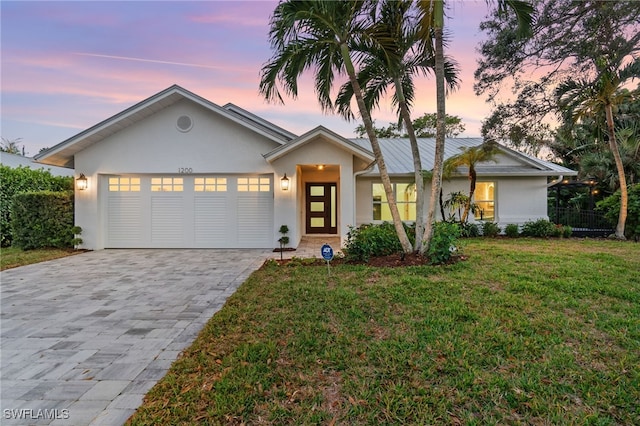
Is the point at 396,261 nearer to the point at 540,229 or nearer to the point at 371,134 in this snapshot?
the point at 371,134

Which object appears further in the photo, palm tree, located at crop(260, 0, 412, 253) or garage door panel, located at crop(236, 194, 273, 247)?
garage door panel, located at crop(236, 194, 273, 247)

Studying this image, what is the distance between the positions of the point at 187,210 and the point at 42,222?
4.49 m

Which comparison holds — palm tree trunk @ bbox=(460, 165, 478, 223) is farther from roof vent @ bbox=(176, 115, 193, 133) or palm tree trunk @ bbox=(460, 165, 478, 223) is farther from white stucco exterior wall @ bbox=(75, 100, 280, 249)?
roof vent @ bbox=(176, 115, 193, 133)

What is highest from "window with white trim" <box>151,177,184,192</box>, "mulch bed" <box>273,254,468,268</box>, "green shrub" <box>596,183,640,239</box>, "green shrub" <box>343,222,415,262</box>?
"window with white trim" <box>151,177,184,192</box>

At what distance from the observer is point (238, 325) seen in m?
3.74

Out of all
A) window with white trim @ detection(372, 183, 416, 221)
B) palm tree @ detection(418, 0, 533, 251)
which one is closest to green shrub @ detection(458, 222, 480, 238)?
window with white trim @ detection(372, 183, 416, 221)

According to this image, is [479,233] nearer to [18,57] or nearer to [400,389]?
[400,389]

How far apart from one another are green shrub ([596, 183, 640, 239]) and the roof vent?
15.2 m

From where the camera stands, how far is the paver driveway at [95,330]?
7.74ft

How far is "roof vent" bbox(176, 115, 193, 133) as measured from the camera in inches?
383

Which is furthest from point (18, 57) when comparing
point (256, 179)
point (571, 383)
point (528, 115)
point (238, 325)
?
point (528, 115)

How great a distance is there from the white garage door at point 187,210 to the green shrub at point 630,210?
41.0 feet

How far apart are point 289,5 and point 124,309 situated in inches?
239

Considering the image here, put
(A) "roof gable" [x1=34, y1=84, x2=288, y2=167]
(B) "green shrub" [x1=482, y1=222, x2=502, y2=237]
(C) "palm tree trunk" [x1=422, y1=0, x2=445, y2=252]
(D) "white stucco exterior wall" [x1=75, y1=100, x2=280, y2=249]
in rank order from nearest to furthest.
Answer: (C) "palm tree trunk" [x1=422, y1=0, x2=445, y2=252], (A) "roof gable" [x1=34, y1=84, x2=288, y2=167], (D) "white stucco exterior wall" [x1=75, y1=100, x2=280, y2=249], (B) "green shrub" [x1=482, y1=222, x2=502, y2=237]
